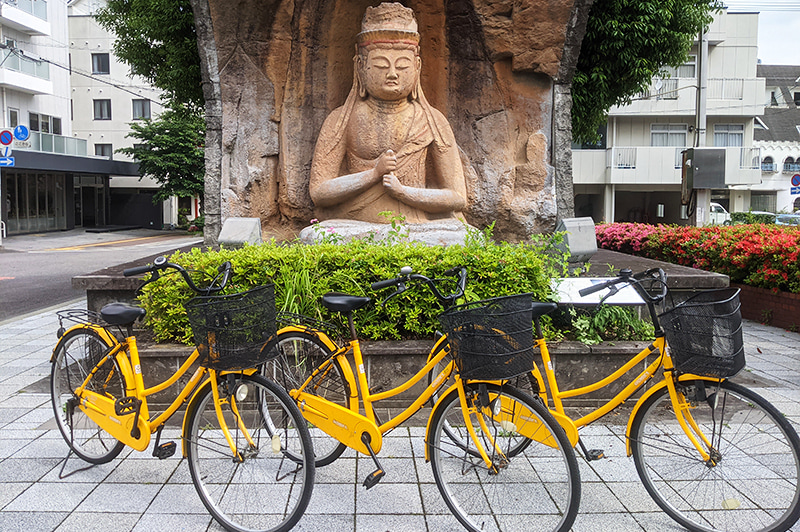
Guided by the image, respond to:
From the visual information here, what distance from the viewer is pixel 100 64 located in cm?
3178

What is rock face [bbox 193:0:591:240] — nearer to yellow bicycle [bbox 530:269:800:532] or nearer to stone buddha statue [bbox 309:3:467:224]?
stone buddha statue [bbox 309:3:467:224]

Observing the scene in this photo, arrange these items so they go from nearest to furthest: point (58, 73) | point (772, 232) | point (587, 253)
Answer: point (587, 253) → point (772, 232) → point (58, 73)

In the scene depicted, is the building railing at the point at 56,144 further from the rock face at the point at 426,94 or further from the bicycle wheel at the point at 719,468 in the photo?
the bicycle wheel at the point at 719,468

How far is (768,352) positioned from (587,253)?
222 cm

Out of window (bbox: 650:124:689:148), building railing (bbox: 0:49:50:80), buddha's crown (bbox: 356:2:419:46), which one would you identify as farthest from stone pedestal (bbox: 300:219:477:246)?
building railing (bbox: 0:49:50:80)

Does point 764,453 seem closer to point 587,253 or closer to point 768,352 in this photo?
point 587,253

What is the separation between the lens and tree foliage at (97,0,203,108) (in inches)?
414

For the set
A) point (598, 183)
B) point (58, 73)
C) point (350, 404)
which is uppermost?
point (58, 73)

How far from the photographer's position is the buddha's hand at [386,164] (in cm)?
631

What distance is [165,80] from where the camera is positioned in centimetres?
1176

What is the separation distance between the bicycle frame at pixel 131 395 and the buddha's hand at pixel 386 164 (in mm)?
3501

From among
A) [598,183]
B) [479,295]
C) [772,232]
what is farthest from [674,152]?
[479,295]

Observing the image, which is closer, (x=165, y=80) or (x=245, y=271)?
(x=245, y=271)

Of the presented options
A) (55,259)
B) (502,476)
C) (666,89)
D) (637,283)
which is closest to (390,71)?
(637,283)
